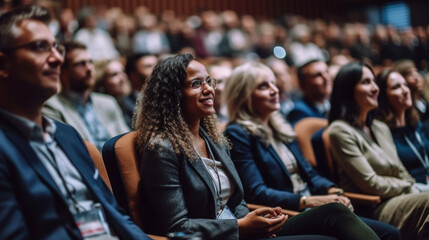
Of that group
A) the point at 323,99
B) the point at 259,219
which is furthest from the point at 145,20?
the point at 259,219

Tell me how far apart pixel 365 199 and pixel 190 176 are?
88cm

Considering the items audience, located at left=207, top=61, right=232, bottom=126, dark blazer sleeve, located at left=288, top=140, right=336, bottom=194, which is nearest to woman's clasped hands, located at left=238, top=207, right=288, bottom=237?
dark blazer sleeve, located at left=288, top=140, right=336, bottom=194

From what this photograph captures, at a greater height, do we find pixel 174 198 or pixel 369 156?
pixel 174 198

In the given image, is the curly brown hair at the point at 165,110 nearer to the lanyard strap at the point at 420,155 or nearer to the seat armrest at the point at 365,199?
the seat armrest at the point at 365,199

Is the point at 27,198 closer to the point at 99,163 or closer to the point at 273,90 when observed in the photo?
the point at 99,163

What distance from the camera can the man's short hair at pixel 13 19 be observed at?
106 cm

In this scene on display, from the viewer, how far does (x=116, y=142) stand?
1.44 metres

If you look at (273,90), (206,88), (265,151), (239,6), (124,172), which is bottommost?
(265,151)

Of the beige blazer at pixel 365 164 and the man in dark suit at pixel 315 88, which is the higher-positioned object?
the man in dark suit at pixel 315 88

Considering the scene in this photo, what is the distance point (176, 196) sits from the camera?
1.35 m

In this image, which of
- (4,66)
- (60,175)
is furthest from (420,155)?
(4,66)

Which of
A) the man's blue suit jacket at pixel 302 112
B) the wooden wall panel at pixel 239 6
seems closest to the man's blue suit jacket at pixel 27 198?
the man's blue suit jacket at pixel 302 112

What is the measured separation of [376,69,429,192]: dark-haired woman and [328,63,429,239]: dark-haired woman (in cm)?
10

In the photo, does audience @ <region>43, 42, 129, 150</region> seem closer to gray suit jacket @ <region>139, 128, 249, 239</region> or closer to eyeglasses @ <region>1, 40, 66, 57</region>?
gray suit jacket @ <region>139, 128, 249, 239</region>
